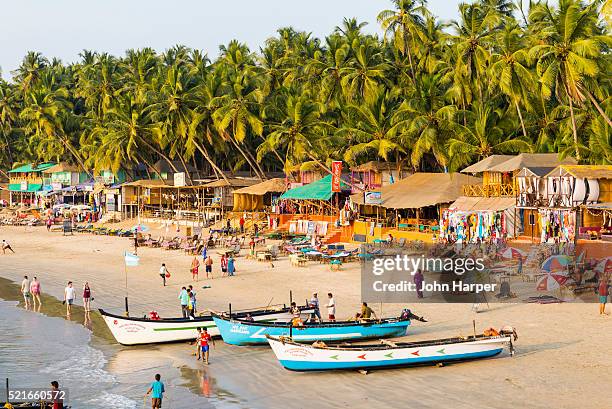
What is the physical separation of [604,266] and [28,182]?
7602 centimetres

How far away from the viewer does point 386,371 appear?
72.5ft

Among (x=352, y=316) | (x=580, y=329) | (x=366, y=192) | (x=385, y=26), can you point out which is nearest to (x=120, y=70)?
Result: (x=385, y=26)

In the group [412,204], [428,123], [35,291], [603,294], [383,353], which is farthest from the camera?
[428,123]

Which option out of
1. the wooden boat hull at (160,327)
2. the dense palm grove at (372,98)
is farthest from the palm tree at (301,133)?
the wooden boat hull at (160,327)

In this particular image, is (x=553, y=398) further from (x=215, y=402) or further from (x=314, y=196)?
(x=314, y=196)

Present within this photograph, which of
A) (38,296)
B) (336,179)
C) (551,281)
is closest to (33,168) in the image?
(336,179)

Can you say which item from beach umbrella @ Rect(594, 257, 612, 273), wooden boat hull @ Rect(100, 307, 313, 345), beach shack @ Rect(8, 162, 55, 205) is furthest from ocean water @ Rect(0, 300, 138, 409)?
beach shack @ Rect(8, 162, 55, 205)

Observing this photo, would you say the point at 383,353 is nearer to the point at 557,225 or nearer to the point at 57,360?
the point at 57,360

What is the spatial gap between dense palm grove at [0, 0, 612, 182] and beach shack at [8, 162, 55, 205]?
3.60m

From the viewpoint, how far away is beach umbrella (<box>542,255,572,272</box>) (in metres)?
30.8

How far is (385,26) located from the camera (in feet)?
191

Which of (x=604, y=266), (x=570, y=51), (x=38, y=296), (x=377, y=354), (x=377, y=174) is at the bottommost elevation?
(x=377, y=354)

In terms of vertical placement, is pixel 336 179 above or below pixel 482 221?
above

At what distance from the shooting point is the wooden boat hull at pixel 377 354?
2181 centimetres
